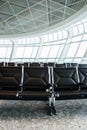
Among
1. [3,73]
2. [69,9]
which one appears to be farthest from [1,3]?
[3,73]

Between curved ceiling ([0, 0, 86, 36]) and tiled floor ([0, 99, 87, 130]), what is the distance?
292 inches

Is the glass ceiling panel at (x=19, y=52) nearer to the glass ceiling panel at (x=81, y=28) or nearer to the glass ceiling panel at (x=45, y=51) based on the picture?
the glass ceiling panel at (x=45, y=51)

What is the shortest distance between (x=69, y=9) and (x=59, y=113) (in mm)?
8889

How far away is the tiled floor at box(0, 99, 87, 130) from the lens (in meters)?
3.15

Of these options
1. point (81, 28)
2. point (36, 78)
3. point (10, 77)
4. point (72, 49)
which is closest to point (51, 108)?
point (36, 78)

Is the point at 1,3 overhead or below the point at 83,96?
overhead

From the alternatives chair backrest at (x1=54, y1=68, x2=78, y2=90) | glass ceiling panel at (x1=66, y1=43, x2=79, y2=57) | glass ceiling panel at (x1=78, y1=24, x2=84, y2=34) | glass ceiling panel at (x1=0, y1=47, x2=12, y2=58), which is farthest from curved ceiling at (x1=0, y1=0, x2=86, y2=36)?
chair backrest at (x1=54, y1=68, x2=78, y2=90)

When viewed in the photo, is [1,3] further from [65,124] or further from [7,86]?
[65,124]

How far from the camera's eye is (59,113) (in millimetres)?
3646

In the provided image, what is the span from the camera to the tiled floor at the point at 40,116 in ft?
10.3

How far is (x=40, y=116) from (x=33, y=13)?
33.9 feet

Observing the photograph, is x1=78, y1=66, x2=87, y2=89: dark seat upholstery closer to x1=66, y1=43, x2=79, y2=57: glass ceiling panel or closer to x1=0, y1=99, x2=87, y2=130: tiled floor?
x1=0, y1=99, x2=87, y2=130: tiled floor

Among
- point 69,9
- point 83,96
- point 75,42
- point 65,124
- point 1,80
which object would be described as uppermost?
point 69,9

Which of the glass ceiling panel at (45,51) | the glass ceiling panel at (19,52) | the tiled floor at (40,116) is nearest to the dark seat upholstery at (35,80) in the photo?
the tiled floor at (40,116)
